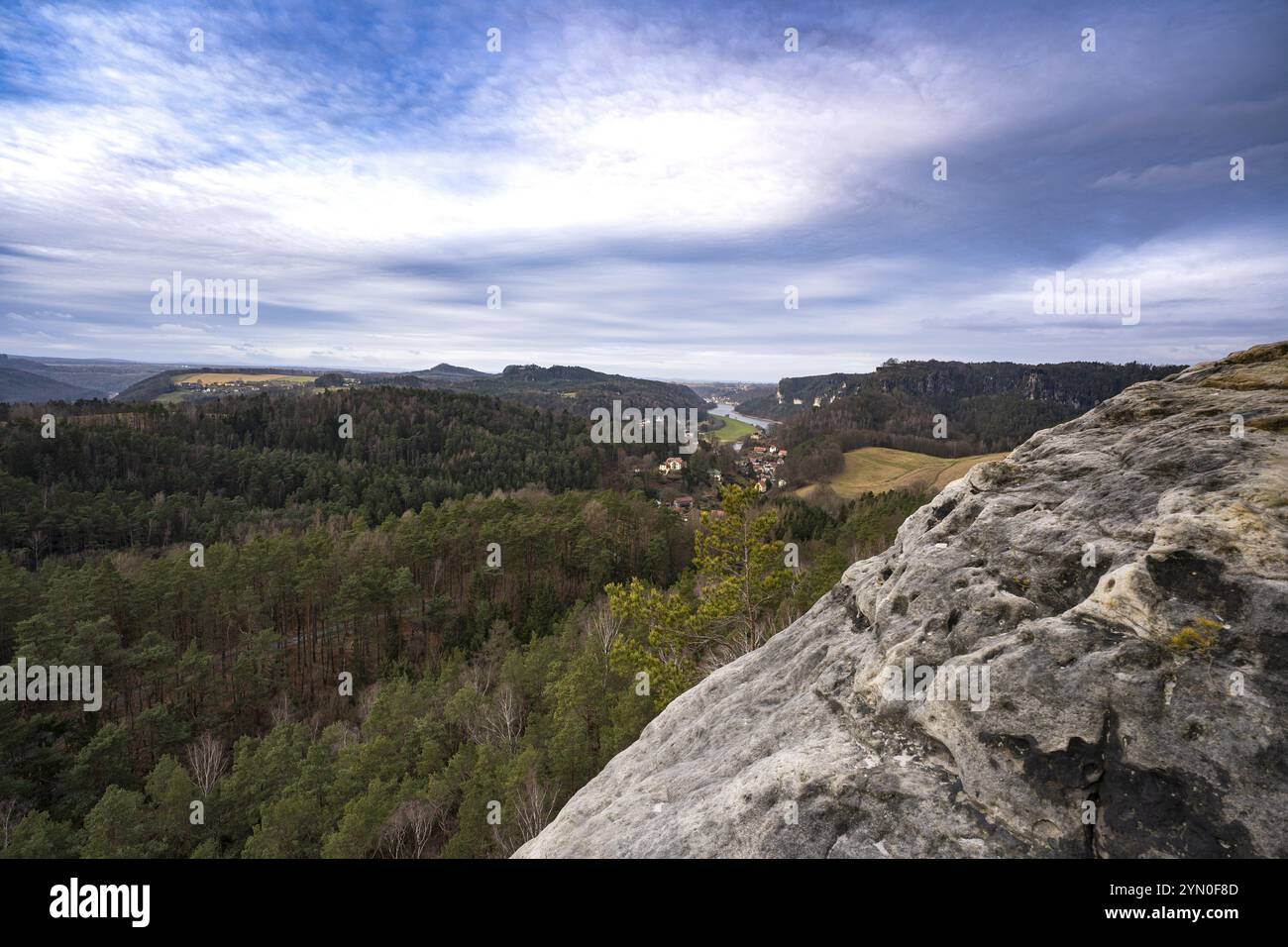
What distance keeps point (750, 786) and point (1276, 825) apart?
402 cm

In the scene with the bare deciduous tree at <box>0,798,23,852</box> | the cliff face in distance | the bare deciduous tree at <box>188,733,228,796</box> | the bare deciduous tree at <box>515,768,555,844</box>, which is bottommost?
the bare deciduous tree at <box>188,733,228,796</box>

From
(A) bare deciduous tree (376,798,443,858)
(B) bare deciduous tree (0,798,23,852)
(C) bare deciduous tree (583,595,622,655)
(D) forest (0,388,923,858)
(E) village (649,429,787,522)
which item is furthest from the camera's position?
(E) village (649,429,787,522)

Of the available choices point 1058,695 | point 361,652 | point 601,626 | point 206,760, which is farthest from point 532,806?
point 361,652

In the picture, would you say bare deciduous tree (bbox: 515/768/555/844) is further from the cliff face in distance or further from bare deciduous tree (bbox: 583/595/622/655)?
the cliff face in distance

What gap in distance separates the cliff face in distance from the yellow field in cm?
9487

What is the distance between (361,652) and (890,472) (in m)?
112

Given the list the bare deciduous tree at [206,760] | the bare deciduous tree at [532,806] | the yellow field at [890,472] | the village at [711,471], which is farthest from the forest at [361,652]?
the village at [711,471]

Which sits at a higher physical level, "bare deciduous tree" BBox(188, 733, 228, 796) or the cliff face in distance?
the cliff face in distance

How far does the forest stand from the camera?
18.5 metres

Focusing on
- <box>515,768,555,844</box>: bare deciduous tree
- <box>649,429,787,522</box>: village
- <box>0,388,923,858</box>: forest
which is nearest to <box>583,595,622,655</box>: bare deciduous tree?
<box>0,388,923,858</box>: forest

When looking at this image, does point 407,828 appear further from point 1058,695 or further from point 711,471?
point 711,471

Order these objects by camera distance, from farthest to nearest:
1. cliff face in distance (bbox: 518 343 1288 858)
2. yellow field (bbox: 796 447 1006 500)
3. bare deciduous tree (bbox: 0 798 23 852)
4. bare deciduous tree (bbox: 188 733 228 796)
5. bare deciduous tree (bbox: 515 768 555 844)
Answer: yellow field (bbox: 796 447 1006 500) < bare deciduous tree (bbox: 188 733 228 796) < bare deciduous tree (bbox: 0 798 23 852) < bare deciduous tree (bbox: 515 768 555 844) < cliff face in distance (bbox: 518 343 1288 858)
